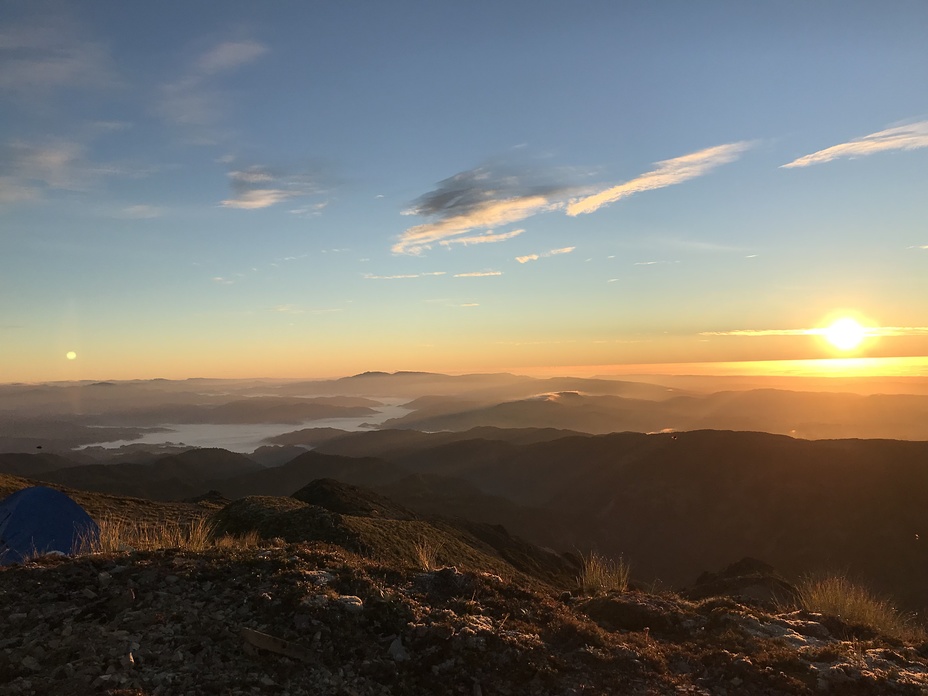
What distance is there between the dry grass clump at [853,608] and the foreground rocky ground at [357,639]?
149 centimetres

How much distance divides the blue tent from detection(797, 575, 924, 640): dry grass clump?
1510 centimetres

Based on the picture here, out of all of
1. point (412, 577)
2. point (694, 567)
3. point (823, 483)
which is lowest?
point (694, 567)

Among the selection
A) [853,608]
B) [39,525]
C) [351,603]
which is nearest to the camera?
[351,603]

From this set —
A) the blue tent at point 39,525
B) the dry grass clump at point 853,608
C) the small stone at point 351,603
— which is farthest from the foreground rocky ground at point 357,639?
the blue tent at point 39,525

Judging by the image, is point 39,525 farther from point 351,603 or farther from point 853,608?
point 853,608

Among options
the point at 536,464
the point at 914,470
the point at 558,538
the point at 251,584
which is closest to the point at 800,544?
the point at 914,470

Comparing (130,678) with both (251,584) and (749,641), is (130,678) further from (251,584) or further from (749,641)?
(749,641)

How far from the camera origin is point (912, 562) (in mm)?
49000

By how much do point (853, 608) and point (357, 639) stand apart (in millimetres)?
10140

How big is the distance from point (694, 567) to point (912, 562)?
18.5m

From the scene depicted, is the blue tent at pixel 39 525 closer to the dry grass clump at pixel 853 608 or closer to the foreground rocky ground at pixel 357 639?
the foreground rocky ground at pixel 357 639

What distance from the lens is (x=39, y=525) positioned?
39.8 ft

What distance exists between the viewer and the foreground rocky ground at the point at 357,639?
17.3ft

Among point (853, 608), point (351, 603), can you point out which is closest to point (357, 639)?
point (351, 603)
